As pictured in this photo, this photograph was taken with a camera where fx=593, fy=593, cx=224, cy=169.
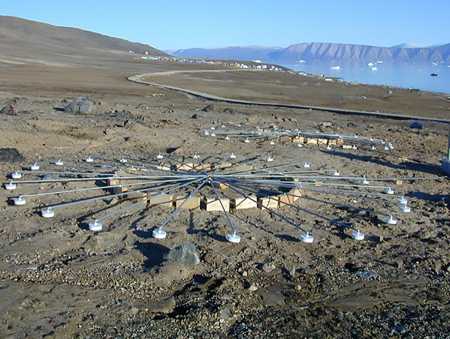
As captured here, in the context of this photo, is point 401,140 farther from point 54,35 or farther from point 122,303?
point 54,35

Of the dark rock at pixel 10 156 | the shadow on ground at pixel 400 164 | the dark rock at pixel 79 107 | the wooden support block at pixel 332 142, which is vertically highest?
the dark rock at pixel 10 156

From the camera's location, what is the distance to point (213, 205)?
8344mm

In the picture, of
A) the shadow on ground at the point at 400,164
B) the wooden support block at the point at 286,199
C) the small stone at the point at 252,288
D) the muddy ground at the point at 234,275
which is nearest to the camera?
the muddy ground at the point at 234,275

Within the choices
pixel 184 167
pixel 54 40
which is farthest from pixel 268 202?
pixel 54 40

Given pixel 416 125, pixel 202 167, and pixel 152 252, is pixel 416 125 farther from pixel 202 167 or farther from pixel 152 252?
pixel 152 252

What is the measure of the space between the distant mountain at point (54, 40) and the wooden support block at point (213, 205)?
6900 centimetres

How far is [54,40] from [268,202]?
98.4 metres

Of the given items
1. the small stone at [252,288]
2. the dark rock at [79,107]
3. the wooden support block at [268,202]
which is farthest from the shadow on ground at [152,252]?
the dark rock at [79,107]

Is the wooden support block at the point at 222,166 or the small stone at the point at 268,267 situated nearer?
the small stone at the point at 268,267

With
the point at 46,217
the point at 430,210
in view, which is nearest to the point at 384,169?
the point at 430,210

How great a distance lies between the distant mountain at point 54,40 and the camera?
270ft

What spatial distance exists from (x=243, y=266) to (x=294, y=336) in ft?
5.02

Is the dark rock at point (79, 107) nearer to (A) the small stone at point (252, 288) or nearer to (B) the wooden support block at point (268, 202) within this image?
(B) the wooden support block at point (268, 202)

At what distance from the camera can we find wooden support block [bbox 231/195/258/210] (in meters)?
8.48
